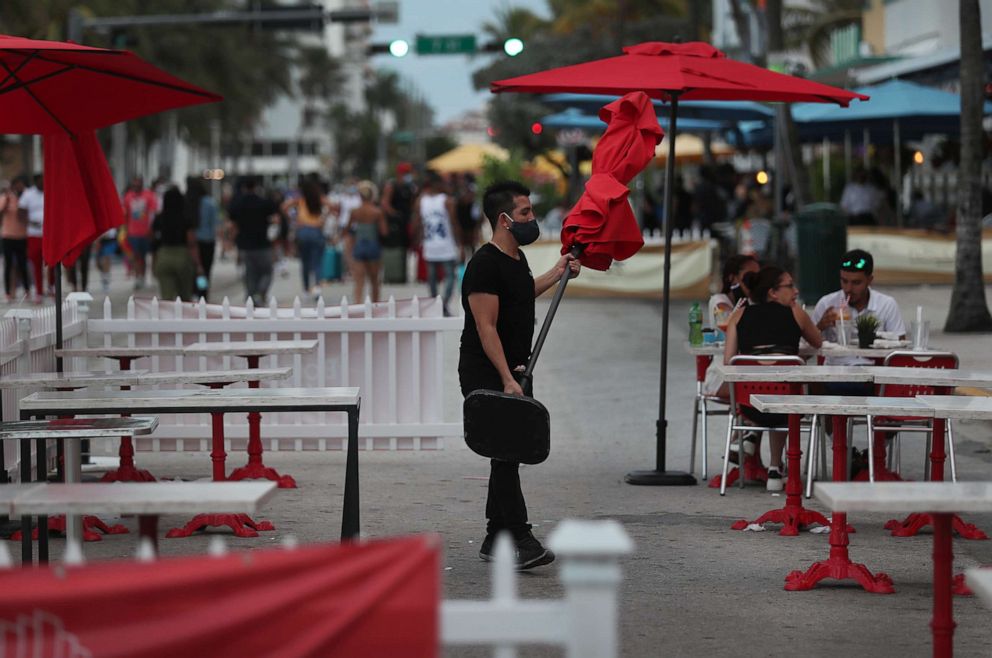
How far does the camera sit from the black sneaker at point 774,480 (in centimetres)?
954

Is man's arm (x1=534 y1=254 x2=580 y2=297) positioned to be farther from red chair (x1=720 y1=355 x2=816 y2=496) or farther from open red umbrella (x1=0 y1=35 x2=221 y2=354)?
open red umbrella (x1=0 y1=35 x2=221 y2=354)

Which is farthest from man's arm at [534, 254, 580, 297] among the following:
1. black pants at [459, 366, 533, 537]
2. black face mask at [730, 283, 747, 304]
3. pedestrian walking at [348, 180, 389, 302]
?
pedestrian walking at [348, 180, 389, 302]

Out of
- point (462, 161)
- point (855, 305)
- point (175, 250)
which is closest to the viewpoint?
point (855, 305)

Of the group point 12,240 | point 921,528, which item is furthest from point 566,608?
point 12,240

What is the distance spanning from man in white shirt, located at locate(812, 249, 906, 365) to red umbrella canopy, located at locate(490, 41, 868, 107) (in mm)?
1039

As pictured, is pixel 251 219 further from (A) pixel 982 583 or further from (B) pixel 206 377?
(A) pixel 982 583

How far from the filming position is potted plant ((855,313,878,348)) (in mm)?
9734

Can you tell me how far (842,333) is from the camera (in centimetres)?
990

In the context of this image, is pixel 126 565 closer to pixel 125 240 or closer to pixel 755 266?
pixel 755 266

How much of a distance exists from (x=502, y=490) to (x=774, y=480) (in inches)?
108

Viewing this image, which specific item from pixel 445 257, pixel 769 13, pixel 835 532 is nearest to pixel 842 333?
pixel 835 532

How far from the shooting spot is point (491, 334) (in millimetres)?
7145

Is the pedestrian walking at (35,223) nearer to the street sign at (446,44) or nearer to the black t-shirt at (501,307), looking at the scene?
the street sign at (446,44)

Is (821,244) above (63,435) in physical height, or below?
above
